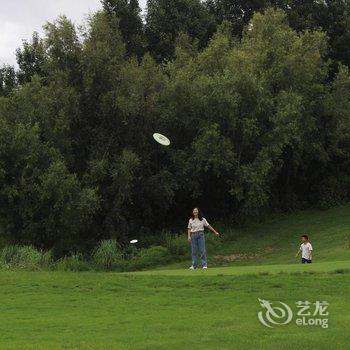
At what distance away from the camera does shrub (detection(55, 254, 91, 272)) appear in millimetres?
22500

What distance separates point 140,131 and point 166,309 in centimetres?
2105

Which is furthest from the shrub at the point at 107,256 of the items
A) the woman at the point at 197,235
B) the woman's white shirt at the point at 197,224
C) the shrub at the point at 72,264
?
the woman's white shirt at the point at 197,224

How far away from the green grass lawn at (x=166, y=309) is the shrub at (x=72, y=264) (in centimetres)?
866

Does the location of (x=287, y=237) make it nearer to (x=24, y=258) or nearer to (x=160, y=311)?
(x=24, y=258)

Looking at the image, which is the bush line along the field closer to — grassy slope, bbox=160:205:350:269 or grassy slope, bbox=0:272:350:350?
grassy slope, bbox=160:205:350:269

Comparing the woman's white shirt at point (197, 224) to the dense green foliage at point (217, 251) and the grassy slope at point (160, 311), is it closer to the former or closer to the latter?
the grassy slope at point (160, 311)

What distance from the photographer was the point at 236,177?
96.8 ft

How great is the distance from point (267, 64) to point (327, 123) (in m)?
7.07

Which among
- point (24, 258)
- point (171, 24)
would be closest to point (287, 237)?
point (24, 258)

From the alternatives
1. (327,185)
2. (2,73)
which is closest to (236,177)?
(327,185)

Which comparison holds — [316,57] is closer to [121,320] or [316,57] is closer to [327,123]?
[327,123]

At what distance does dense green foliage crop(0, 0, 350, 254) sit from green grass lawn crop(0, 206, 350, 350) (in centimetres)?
1384

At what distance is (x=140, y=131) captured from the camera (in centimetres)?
3023

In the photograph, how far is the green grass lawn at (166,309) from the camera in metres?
7.33
